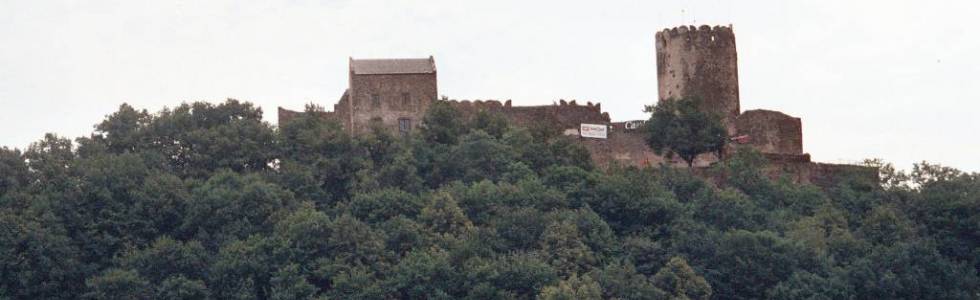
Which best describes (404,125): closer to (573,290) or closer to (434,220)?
(434,220)

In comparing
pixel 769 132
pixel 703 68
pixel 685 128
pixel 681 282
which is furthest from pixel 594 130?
pixel 681 282

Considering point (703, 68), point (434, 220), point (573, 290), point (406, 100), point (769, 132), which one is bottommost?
point (573, 290)

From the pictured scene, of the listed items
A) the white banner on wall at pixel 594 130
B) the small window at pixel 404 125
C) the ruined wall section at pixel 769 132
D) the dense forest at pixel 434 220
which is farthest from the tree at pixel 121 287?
the ruined wall section at pixel 769 132

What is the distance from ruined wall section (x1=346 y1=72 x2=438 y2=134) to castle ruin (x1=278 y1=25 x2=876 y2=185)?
0.11 ft

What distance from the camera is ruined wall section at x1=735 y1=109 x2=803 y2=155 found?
254 ft

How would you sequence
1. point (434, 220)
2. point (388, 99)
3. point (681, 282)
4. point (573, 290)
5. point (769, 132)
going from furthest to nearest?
1. point (769, 132)
2. point (388, 99)
3. point (434, 220)
4. point (681, 282)
5. point (573, 290)

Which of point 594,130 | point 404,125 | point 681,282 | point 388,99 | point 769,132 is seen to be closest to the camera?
point 681,282

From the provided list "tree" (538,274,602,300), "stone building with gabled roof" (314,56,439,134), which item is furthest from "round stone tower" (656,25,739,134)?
"tree" (538,274,602,300)

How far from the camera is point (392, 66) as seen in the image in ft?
252

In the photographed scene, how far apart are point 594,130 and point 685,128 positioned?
395 centimetres

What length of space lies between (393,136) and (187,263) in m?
11.0

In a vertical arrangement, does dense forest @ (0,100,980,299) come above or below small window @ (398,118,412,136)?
below

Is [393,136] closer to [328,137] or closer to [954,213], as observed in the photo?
[328,137]

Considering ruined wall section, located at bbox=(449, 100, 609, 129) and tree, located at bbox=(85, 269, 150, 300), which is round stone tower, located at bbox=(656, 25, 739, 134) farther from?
tree, located at bbox=(85, 269, 150, 300)
